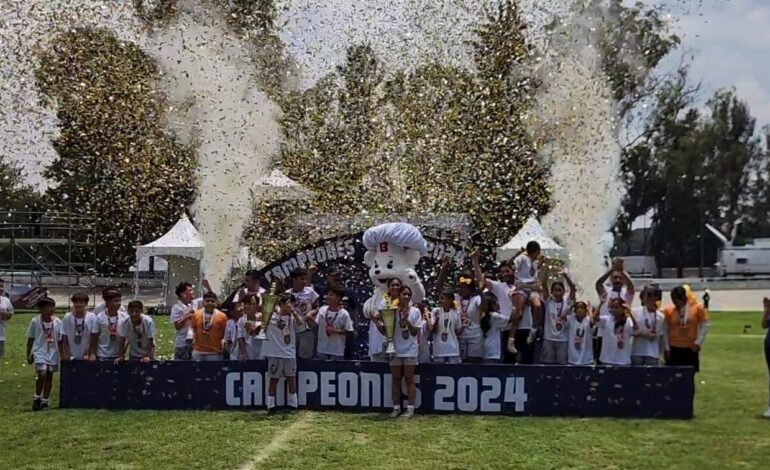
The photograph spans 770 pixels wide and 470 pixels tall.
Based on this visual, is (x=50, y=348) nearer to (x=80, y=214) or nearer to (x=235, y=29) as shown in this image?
(x=235, y=29)

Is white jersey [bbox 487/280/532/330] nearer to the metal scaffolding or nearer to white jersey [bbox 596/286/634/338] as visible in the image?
white jersey [bbox 596/286/634/338]

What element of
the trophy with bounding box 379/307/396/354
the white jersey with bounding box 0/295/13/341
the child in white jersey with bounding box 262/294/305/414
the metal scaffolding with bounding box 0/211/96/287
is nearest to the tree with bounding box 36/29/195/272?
the white jersey with bounding box 0/295/13/341

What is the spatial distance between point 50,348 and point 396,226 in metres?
4.09

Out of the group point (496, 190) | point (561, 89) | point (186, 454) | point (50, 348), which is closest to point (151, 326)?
point (50, 348)

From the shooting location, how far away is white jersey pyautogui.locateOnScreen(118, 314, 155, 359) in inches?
372

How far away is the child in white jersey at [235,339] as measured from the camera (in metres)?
9.49

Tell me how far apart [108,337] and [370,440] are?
11.6 feet

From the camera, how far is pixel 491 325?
30.7ft

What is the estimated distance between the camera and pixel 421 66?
44.2 ft

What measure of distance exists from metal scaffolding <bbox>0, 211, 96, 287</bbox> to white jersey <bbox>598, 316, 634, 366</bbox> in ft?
61.9

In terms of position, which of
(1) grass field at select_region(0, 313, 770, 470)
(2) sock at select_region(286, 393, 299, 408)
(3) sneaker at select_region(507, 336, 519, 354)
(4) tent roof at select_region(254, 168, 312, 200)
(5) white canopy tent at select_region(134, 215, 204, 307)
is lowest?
(1) grass field at select_region(0, 313, 770, 470)

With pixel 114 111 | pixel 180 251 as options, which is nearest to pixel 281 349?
pixel 114 111

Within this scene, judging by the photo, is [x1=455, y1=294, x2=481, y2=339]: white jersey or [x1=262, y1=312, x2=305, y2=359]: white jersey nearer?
[x1=262, y1=312, x2=305, y2=359]: white jersey

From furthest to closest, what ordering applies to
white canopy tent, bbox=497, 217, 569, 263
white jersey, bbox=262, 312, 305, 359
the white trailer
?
the white trailer, white canopy tent, bbox=497, 217, 569, 263, white jersey, bbox=262, 312, 305, 359
